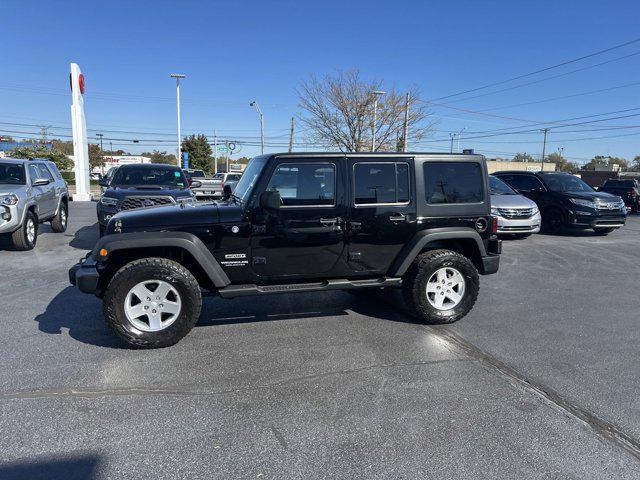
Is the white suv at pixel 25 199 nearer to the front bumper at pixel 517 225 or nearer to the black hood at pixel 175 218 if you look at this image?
the black hood at pixel 175 218

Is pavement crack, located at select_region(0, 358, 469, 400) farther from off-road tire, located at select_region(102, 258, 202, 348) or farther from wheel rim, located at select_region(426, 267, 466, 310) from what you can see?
wheel rim, located at select_region(426, 267, 466, 310)

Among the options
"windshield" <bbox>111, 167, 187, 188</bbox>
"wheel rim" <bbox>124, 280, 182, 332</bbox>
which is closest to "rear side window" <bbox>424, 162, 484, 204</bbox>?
"wheel rim" <bbox>124, 280, 182, 332</bbox>

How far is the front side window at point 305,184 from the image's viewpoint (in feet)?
15.1

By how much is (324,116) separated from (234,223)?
24185mm

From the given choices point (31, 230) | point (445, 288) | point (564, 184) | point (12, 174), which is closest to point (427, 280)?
point (445, 288)

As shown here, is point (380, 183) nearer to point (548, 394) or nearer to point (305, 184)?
point (305, 184)

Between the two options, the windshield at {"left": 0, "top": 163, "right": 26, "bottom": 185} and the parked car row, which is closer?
the windshield at {"left": 0, "top": 163, "right": 26, "bottom": 185}

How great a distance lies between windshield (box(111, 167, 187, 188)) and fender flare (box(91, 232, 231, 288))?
5865mm

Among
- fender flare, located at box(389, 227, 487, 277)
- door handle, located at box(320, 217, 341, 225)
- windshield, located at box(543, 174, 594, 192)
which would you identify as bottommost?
fender flare, located at box(389, 227, 487, 277)

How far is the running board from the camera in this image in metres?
4.48

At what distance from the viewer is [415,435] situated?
296cm

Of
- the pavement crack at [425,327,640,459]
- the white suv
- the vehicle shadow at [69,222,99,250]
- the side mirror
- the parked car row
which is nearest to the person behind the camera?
the pavement crack at [425,327,640,459]

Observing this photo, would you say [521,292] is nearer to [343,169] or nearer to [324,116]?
[343,169]

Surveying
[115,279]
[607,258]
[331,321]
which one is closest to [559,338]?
[331,321]
